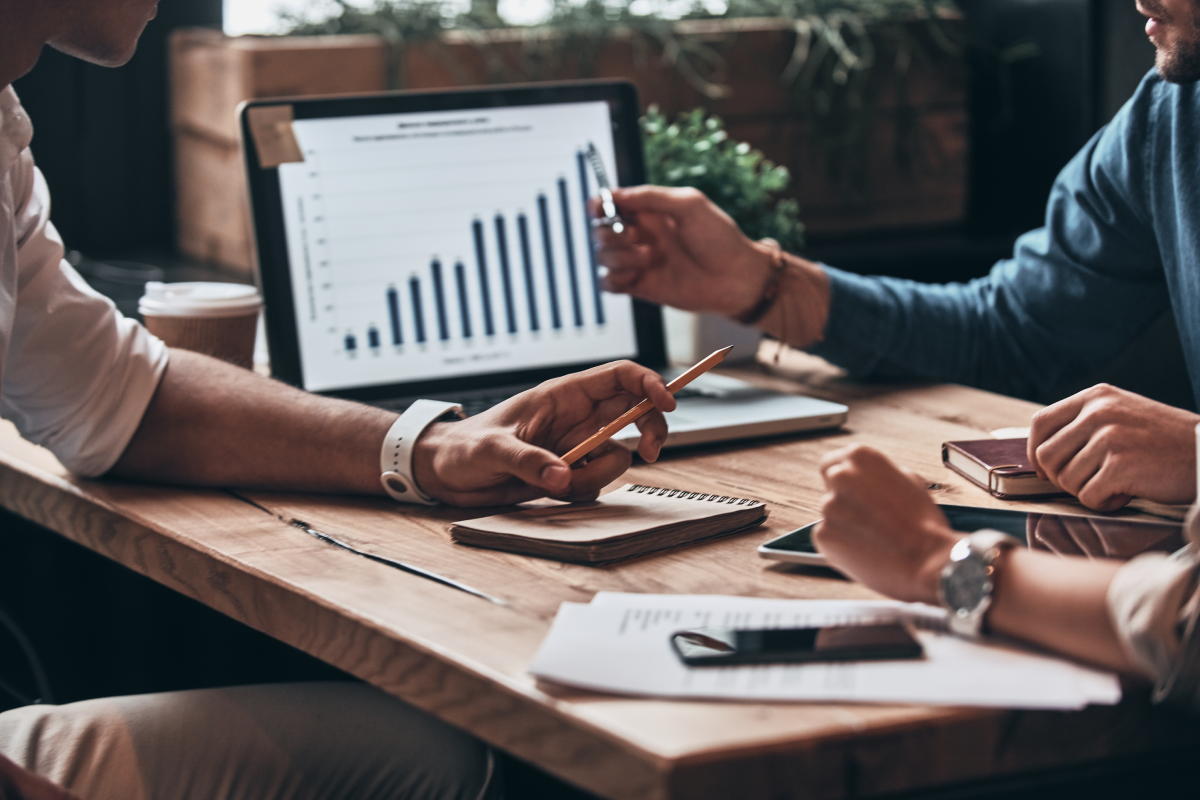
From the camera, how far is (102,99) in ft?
6.85

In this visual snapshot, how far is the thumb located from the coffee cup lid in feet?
1.51

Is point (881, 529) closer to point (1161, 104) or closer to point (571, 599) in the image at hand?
point (571, 599)

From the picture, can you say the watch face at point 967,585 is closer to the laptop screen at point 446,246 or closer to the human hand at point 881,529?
the human hand at point 881,529

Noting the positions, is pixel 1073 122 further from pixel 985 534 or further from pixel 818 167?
pixel 985 534

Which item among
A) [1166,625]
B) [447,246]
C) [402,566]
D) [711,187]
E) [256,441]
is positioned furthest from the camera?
[711,187]

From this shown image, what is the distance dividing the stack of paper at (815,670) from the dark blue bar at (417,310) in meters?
0.66

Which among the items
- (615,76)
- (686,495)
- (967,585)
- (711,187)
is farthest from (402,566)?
(615,76)

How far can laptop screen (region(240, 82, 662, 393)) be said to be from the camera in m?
1.26

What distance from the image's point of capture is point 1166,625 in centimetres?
58

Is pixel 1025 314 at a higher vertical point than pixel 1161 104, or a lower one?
lower

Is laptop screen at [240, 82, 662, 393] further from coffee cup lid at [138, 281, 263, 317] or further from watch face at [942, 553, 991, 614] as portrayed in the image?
watch face at [942, 553, 991, 614]

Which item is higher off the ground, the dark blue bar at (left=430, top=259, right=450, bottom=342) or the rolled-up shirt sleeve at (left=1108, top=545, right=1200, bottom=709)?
the dark blue bar at (left=430, top=259, right=450, bottom=342)

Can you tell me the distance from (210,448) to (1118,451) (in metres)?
0.74

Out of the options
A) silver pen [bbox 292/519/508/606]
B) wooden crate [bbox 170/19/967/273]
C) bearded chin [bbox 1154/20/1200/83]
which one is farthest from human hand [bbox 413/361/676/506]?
wooden crate [bbox 170/19/967/273]
